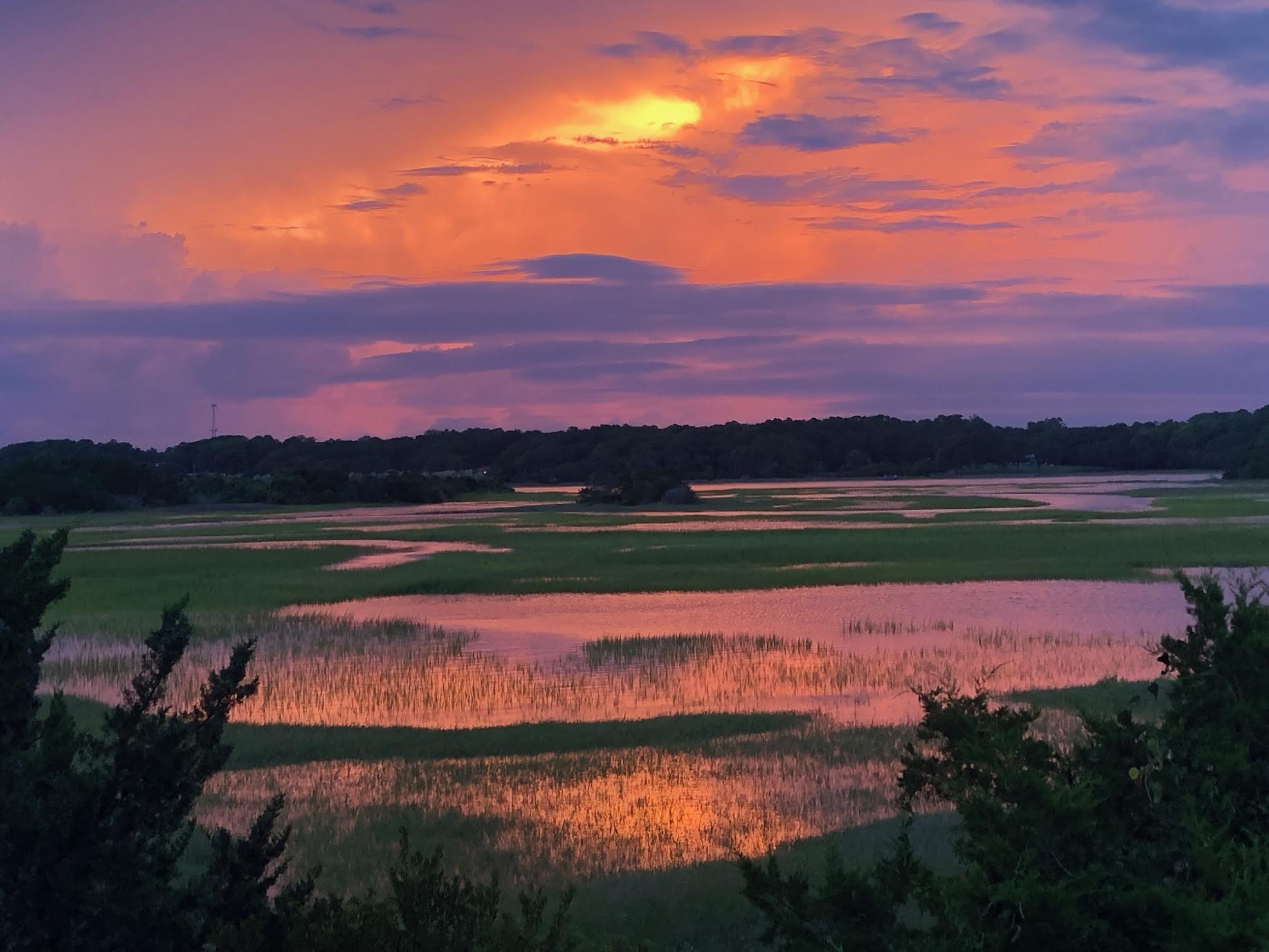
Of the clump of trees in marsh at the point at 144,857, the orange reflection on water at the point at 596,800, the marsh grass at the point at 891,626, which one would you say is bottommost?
the orange reflection on water at the point at 596,800

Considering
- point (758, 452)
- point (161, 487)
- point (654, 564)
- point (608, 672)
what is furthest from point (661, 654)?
point (758, 452)

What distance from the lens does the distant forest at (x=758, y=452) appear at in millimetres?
133000

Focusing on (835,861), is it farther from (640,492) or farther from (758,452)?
(758,452)

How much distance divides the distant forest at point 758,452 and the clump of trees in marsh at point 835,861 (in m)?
93.7

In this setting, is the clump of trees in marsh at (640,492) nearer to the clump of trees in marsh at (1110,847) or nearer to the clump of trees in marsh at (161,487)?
the clump of trees in marsh at (161,487)

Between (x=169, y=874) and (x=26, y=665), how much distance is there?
1.25m

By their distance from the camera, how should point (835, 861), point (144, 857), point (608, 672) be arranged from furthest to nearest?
point (608, 672)
point (144, 857)
point (835, 861)

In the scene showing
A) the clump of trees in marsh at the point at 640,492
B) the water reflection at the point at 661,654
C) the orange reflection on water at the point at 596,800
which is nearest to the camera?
the orange reflection on water at the point at 596,800

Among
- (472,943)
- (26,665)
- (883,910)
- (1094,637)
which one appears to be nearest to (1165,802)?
(883,910)

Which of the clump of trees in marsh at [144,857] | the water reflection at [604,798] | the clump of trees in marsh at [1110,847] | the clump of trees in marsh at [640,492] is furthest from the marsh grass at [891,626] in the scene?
the clump of trees in marsh at [640,492]

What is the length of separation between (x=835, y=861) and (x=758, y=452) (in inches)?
5322

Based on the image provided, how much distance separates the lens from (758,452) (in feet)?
→ 458

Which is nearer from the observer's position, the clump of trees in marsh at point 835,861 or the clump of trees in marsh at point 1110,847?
the clump of trees in marsh at point 1110,847

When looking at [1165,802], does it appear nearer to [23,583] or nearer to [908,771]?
[908,771]
